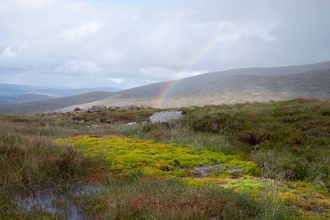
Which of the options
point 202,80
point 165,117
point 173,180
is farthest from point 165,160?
point 202,80

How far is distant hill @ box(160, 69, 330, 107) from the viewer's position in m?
57.8

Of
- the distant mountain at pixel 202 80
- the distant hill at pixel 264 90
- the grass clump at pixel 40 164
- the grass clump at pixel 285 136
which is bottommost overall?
the grass clump at pixel 285 136

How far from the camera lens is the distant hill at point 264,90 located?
5784 centimetres

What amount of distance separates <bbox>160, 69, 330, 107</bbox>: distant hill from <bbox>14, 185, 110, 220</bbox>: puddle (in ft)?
179

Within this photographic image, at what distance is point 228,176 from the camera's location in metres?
5.07

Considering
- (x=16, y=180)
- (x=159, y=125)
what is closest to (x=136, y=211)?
(x=16, y=180)

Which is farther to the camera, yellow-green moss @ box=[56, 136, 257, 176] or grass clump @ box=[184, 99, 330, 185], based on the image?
grass clump @ box=[184, 99, 330, 185]

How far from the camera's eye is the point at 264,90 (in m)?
65.4

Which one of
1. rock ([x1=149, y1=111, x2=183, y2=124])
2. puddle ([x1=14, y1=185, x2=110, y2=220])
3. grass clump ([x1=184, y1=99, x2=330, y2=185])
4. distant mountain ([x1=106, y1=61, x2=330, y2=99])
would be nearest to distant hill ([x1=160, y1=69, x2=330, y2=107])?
rock ([x1=149, y1=111, x2=183, y2=124])

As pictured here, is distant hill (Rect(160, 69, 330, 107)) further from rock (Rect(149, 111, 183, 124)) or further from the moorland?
the moorland

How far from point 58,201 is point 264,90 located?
7006 centimetres

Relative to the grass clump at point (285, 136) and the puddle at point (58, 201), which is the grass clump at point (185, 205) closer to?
the puddle at point (58, 201)

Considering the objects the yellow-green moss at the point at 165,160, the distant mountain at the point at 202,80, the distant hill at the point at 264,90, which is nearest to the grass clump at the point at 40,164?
the yellow-green moss at the point at 165,160

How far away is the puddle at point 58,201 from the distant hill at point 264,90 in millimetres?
54677
